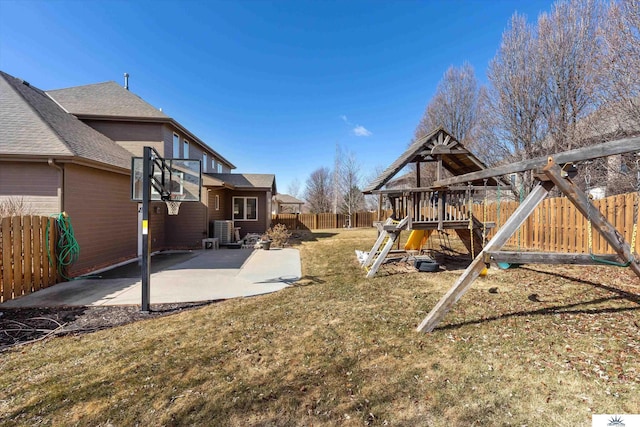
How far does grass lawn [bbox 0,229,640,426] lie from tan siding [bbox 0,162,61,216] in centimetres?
527

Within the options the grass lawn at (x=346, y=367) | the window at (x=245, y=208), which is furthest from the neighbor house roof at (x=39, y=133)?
the window at (x=245, y=208)

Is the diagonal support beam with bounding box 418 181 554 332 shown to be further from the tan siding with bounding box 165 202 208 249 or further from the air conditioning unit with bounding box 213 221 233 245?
the air conditioning unit with bounding box 213 221 233 245

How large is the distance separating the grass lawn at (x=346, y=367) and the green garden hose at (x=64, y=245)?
3960 millimetres

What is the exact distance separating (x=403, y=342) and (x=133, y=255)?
1047cm

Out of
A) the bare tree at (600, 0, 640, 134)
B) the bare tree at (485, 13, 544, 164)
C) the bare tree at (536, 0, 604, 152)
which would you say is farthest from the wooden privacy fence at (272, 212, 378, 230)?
the bare tree at (600, 0, 640, 134)

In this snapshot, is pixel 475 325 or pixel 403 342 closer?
pixel 403 342

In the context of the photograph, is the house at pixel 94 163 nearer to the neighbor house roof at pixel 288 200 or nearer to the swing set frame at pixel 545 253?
the swing set frame at pixel 545 253

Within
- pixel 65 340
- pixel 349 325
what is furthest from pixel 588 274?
pixel 65 340

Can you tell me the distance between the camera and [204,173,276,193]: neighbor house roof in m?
15.6

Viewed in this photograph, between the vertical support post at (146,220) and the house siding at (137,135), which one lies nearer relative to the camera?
the vertical support post at (146,220)

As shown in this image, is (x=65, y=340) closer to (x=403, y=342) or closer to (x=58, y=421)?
(x=58, y=421)

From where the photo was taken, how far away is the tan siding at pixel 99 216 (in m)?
7.23

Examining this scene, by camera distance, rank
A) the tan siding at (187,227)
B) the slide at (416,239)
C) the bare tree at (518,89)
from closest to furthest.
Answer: the slide at (416,239) → the bare tree at (518,89) → the tan siding at (187,227)

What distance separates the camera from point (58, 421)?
83.8 inches
